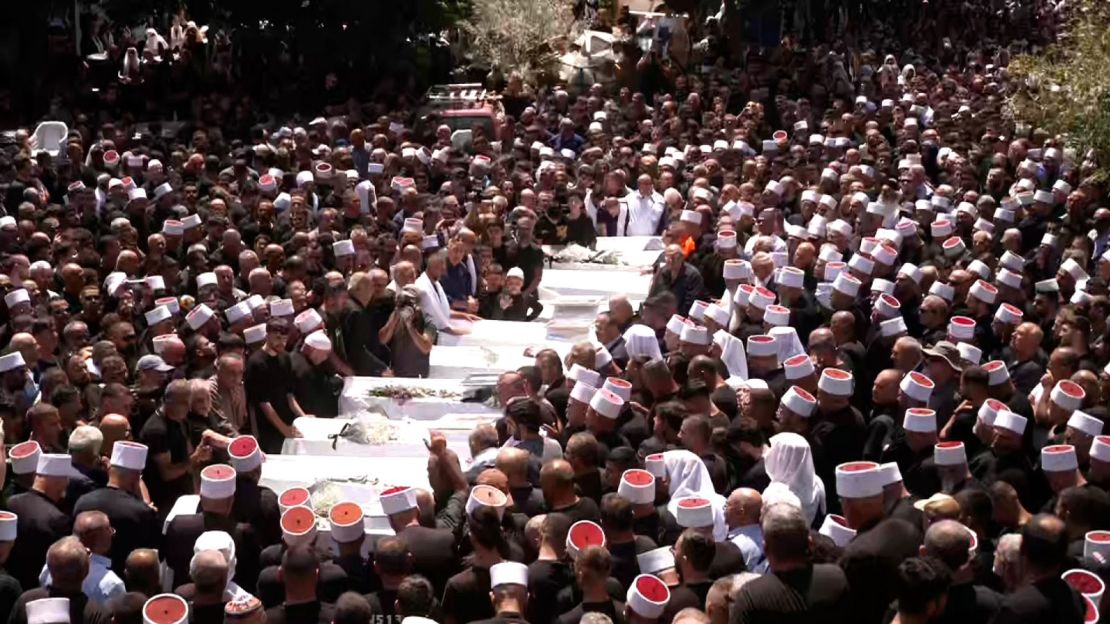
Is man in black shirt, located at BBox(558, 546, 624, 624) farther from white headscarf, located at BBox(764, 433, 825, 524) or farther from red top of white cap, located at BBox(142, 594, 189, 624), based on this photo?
white headscarf, located at BBox(764, 433, 825, 524)

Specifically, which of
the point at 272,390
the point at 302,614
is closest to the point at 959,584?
the point at 302,614

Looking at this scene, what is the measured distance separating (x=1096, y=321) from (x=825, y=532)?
4792 millimetres

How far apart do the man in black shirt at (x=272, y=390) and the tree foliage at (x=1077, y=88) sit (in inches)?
349

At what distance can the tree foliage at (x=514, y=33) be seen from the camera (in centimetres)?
2550

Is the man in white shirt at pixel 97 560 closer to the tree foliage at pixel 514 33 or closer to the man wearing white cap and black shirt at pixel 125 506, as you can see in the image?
the man wearing white cap and black shirt at pixel 125 506

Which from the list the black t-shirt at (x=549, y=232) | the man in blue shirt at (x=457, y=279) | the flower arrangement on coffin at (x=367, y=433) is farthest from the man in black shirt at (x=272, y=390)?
the black t-shirt at (x=549, y=232)

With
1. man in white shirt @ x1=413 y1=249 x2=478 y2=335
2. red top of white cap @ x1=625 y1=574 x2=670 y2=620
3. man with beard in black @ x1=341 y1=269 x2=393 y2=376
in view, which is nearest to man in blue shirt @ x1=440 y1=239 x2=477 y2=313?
man in white shirt @ x1=413 y1=249 x2=478 y2=335

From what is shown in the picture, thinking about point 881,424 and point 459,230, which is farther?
point 459,230

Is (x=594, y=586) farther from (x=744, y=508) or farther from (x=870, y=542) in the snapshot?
(x=870, y=542)

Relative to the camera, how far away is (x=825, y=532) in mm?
7188

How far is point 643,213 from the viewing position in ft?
52.7

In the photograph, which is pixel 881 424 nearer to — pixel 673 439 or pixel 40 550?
pixel 673 439

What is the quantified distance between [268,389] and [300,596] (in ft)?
11.9

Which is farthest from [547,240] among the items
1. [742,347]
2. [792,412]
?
[792,412]
